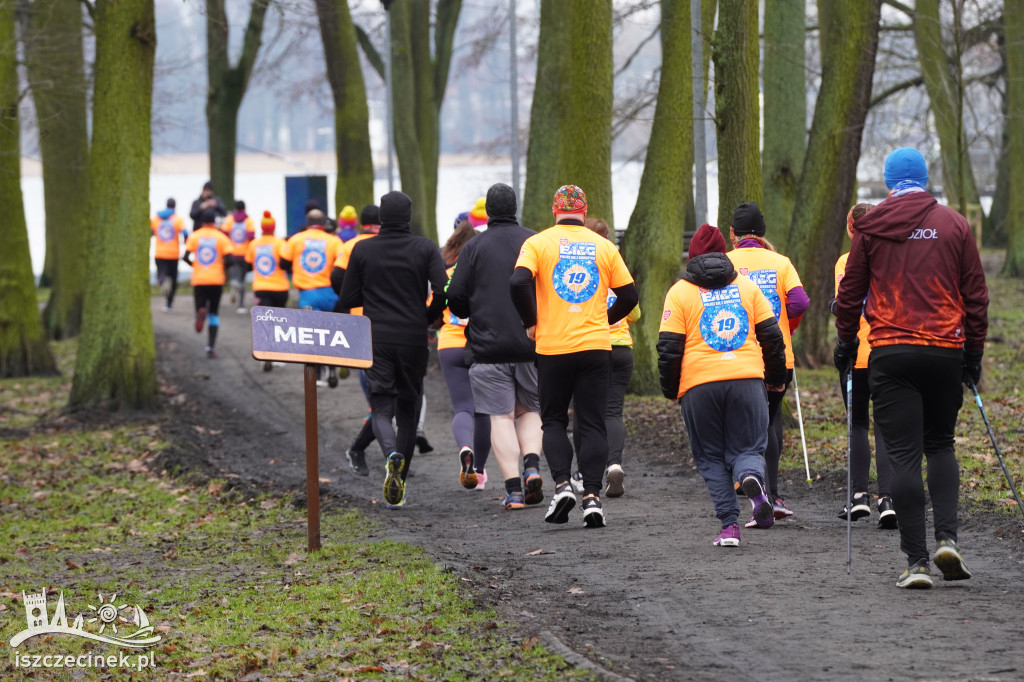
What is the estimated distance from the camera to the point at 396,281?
980 centimetres

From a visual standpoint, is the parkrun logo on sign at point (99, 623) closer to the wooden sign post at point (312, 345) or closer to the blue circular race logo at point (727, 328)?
the wooden sign post at point (312, 345)

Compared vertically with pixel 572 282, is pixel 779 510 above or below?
below

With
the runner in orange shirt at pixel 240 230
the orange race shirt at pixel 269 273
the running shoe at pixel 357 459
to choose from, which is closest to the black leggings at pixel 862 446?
the running shoe at pixel 357 459

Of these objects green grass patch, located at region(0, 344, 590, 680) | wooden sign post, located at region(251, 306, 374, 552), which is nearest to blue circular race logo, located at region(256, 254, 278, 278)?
green grass patch, located at region(0, 344, 590, 680)

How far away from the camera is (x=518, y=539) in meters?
8.42

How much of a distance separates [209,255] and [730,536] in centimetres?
1234

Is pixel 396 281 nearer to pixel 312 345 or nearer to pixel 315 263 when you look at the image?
pixel 312 345

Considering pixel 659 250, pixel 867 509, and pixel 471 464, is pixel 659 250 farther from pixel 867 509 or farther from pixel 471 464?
pixel 867 509

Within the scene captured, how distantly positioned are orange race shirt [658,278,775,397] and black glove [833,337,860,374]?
0.43 meters

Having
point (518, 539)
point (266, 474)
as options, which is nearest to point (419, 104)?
point (266, 474)

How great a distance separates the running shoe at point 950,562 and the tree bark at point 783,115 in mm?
11729

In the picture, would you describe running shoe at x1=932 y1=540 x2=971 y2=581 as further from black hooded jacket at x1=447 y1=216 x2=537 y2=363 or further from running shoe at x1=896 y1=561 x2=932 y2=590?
black hooded jacket at x1=447 y1=216 x2=537 y2=363

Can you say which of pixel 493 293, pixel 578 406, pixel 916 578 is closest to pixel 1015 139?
pixel 493 293

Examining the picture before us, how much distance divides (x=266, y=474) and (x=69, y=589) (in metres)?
4.40
